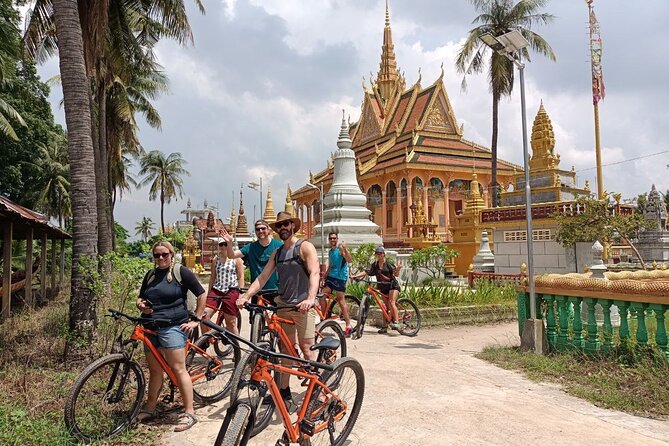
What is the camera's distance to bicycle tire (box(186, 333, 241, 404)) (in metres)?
5.18

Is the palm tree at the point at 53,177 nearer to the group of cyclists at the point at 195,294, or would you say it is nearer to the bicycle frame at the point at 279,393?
the group of cyclists at the point at 195,294

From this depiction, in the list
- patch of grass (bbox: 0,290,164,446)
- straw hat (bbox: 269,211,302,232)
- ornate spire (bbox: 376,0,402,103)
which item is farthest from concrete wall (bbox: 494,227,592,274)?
ornate spire (bbox: 376,0,402,103)

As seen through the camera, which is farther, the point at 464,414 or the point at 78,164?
the point at 78,164

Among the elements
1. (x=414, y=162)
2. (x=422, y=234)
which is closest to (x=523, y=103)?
(x=422, y=234)

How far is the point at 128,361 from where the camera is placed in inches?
166

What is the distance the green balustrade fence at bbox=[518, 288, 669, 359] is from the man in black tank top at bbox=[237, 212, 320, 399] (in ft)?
12.4

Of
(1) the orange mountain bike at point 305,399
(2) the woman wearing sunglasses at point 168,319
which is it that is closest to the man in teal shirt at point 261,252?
(2) the woman wearing sunglasses at point 168,319

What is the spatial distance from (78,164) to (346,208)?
33.4 feet

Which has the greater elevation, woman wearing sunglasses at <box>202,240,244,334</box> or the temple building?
the temple building

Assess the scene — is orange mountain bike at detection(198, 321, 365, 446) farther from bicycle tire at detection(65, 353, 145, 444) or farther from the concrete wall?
the concrete wall

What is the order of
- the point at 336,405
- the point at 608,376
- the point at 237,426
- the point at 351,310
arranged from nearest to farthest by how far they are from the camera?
the point at 237,426, the point at 336,405, the point at 608,376, the point at 351,310

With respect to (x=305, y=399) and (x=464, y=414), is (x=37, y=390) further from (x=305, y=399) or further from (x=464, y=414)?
(x=464, y=414)

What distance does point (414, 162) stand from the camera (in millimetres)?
33688

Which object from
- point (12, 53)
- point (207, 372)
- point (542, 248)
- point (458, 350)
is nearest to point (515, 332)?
point (458, 350)
